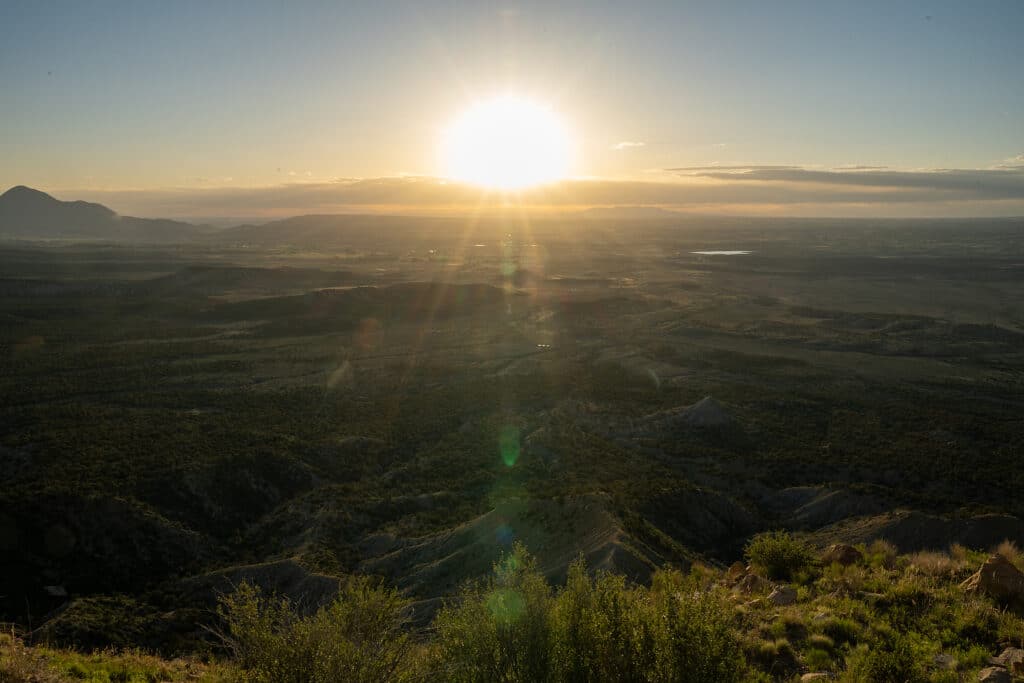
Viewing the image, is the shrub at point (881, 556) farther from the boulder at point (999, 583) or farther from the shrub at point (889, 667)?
the shrub at point (889, 667)

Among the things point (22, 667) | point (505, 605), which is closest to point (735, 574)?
point (505, 605)

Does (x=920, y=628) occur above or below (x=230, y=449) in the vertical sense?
above

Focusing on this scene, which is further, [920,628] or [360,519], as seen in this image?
[360,519]

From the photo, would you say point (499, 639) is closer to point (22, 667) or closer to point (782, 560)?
point (22, 667)

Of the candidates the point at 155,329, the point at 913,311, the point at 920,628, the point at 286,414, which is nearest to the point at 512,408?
the point at 286,414

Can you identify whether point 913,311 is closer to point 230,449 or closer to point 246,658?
point 230,449

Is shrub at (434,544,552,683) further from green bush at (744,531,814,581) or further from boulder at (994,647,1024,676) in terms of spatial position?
green bush at (744,531,814,581)

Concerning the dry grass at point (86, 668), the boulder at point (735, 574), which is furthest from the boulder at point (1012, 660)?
the dry grass at point (86, 668)
